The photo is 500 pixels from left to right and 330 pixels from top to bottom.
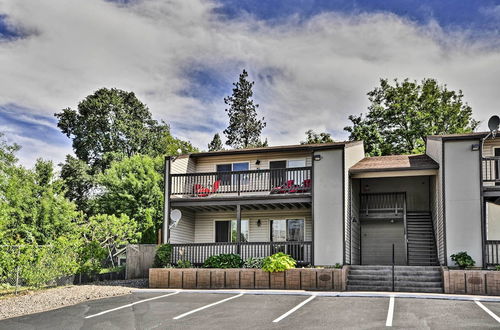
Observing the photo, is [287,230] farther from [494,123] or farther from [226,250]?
[494,123]

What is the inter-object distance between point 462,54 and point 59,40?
1696cm

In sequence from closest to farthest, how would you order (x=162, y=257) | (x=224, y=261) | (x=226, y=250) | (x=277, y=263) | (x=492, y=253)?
(x=492, y=253) < (x=277, y=263) < (x=224, y=261) < (x=162, y=257) < (x=226, y=250)

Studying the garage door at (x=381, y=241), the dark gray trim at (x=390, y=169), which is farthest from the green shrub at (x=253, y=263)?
the garage door at (x=381, y=241)

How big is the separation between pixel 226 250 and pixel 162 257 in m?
2.54

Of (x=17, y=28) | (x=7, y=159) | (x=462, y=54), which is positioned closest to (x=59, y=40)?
(x=17, y=28)

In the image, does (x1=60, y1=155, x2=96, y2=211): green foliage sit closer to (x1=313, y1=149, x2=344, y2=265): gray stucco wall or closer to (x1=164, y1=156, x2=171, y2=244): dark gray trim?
(x1=164, y1=156, x2=171, y2=244): dark gray trim

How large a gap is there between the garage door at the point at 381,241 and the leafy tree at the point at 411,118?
12.6m

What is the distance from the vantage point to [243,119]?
165 ft

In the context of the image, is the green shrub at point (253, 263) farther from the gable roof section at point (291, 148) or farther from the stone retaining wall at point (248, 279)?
the gable roof section at point (291, 148)

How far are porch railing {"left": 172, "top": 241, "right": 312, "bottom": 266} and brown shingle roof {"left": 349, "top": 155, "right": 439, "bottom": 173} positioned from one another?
3.83 meters

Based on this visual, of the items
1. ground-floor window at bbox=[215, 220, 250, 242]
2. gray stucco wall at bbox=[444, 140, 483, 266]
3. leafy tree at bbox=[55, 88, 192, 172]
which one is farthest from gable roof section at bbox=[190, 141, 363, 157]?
leafy tree at bbox=[55, 88, 192, 172]

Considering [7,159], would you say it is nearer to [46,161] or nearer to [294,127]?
[46,161]

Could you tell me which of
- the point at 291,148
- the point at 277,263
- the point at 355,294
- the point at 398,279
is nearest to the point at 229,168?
the point at 291,148

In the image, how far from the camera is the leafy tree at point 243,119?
50.2 meters
